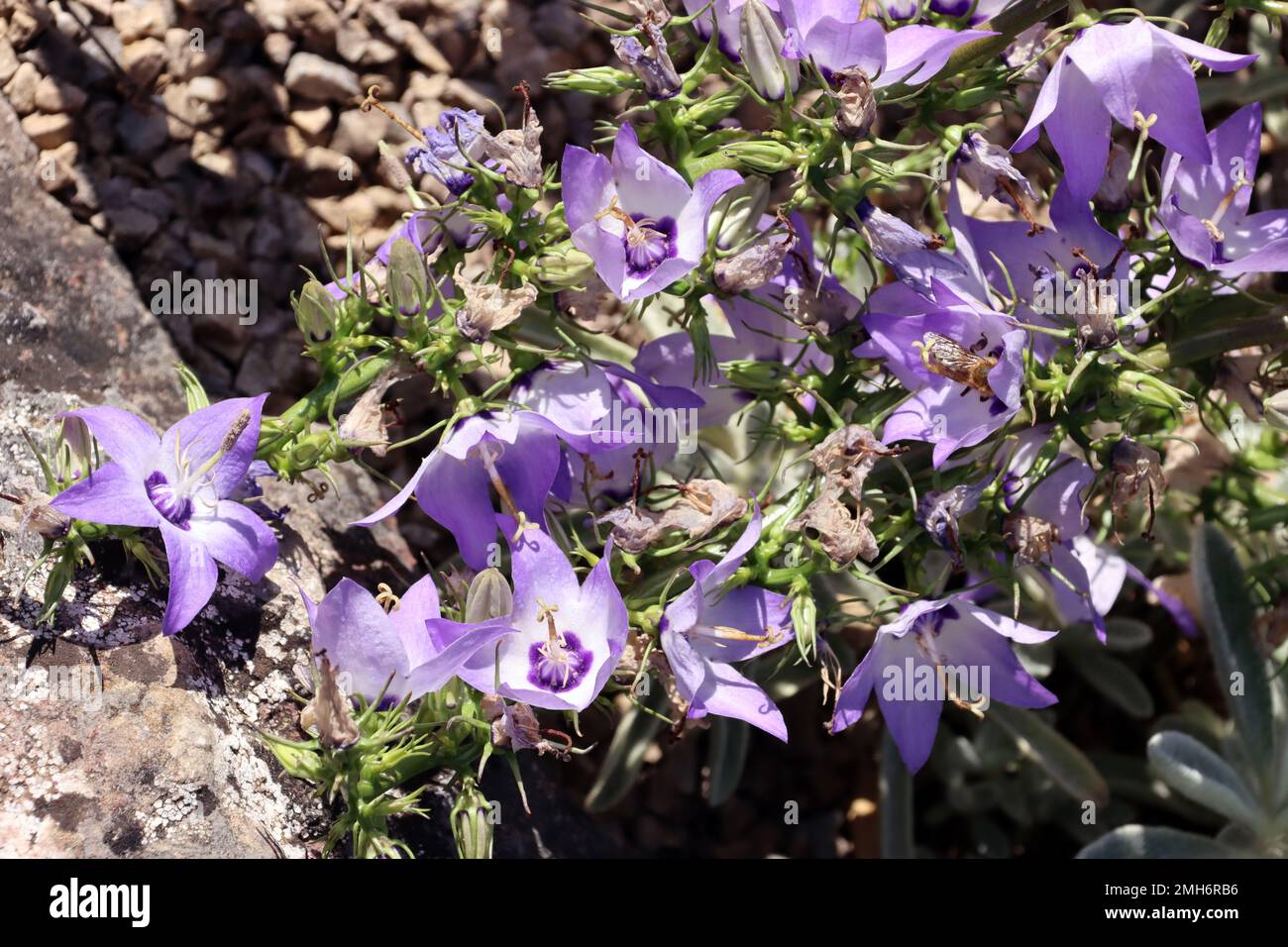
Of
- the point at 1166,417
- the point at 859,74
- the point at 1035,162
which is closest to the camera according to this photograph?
the point at 859,74

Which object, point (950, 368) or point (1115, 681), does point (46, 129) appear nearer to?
point (950, 368)

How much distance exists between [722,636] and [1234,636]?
1147 mm

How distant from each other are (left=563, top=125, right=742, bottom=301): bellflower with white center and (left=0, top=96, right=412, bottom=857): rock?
0.73 m

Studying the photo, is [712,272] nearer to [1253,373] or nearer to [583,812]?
[1253,373]

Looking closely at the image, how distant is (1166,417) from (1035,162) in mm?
1256

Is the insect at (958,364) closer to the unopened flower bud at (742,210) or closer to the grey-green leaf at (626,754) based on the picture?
the unopened flower bud at (742,210)

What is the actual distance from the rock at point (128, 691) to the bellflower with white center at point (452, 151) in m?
0.63

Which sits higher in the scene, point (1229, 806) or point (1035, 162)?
point (1035, 162)

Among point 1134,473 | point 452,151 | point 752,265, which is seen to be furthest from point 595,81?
point 1134,473

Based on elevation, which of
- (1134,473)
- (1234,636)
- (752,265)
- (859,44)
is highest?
(859,44)

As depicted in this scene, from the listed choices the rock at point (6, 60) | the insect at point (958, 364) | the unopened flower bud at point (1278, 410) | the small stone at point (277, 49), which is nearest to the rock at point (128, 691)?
the rock at point (6, 60)

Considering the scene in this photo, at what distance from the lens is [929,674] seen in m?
1.63

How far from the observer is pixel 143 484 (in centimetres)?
150

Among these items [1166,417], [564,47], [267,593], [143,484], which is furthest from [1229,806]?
[564,47]
